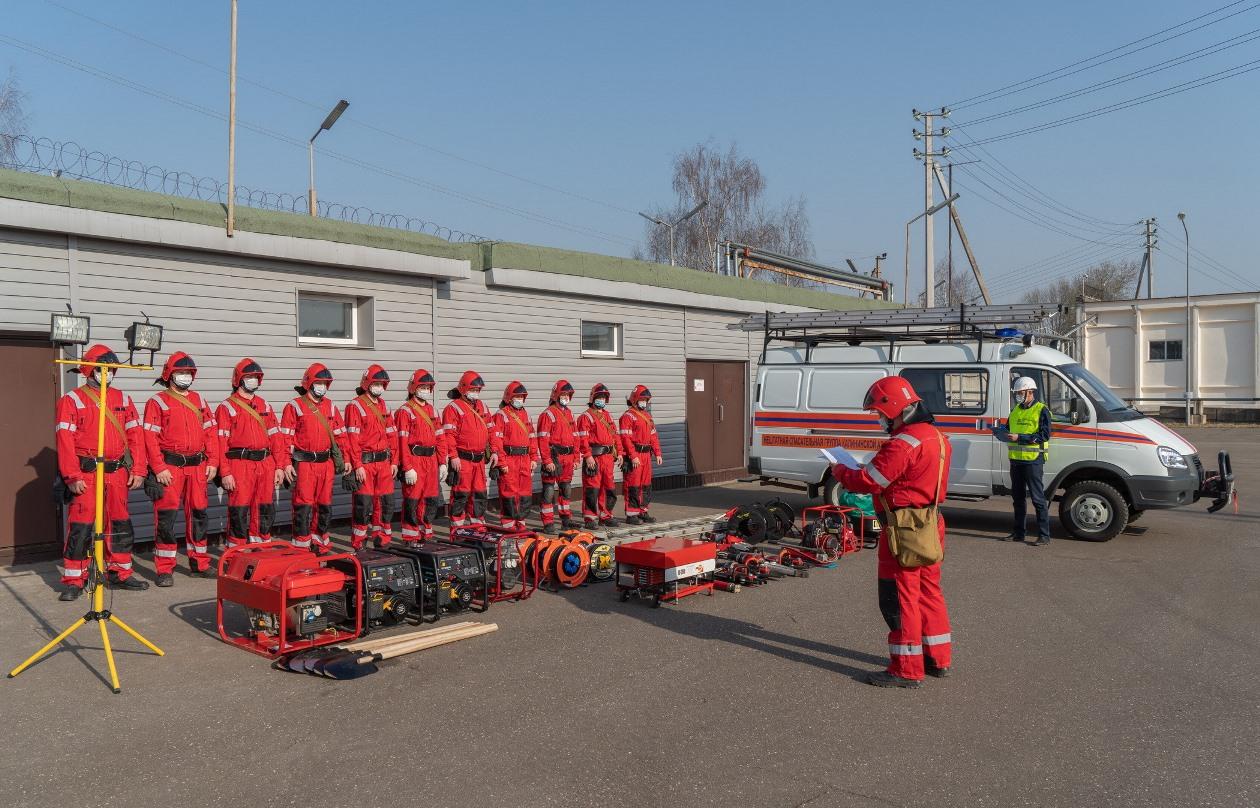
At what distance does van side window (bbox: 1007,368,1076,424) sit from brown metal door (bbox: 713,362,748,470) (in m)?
7.62

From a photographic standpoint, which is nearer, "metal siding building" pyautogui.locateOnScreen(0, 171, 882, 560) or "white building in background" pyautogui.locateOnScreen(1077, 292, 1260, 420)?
"metal siding building" pyautogui.locateOnScreen(0, 171, 882, 560)

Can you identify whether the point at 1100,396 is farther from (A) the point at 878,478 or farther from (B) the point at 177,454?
→ (B) the point at 177,454

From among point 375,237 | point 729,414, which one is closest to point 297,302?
point 375,237

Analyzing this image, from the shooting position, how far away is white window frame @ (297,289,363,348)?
11.6 metres

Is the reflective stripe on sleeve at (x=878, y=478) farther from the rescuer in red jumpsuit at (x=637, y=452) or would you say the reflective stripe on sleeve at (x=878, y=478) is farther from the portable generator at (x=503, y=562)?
the rescuer in red jumpsuit at (x=637, y=452)

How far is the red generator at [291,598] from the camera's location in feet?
21.4

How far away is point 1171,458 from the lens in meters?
10.9

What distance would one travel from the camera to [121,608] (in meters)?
7.88

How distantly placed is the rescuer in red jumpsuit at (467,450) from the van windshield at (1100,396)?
744cm

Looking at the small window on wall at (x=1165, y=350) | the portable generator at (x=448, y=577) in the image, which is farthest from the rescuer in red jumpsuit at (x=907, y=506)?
the small window on wall at (x=1165, y=350)

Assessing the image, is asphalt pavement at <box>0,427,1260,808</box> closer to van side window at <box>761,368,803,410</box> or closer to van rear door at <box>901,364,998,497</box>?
van rear door at <box>901,364,998,497</box>

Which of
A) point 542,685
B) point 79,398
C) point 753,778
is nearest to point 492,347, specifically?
point 79,398

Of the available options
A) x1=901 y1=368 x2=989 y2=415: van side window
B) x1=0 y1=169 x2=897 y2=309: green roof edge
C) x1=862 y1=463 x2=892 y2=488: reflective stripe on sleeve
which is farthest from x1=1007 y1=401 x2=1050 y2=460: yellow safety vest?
x1=0 y1=169 x2=897 y2=309: green roof edge

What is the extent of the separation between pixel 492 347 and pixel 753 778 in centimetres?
1023
